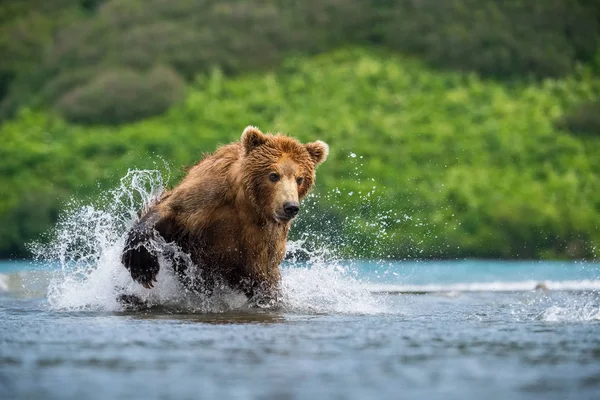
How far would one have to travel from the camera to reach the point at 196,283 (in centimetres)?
817

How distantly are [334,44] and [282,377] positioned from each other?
989 inches

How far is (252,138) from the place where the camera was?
25.9 ft

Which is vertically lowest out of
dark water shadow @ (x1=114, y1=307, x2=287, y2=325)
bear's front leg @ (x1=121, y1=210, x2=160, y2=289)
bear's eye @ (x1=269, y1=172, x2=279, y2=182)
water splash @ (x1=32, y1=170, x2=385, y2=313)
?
dark water shadow @ (x1=114, y1=307, x2=287, y2=325)

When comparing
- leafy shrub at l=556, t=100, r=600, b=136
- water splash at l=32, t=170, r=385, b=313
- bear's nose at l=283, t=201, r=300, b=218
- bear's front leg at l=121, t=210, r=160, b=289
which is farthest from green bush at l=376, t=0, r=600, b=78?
bear's nose at l=283, t=201, r=300, b=218

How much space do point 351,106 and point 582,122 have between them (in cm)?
562

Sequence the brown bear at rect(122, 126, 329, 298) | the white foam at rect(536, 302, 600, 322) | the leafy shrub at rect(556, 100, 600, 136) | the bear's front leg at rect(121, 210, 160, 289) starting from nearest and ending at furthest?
the white foam at rect(536, 302, 600, 322) → the brown bear at rect(122, 126, 329, 298) → the bear's front leg at rect(121, 210, 160, 289) → the leafy shrub at rect(556, 100, 600, 136)

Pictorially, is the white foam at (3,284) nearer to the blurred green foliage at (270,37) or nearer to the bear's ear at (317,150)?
the bear's ear at (317,150)

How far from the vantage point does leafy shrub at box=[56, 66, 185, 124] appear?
86.4 feet

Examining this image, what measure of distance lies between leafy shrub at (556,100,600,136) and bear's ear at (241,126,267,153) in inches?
775

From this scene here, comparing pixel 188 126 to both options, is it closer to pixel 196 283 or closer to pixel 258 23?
pixel 258 23

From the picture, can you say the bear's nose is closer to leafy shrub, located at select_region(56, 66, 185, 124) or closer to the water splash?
the water splash

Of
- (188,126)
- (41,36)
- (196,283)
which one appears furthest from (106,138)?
(196,283)

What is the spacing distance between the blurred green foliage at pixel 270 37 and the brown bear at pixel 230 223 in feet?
64.3

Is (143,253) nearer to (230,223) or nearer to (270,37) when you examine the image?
(230,223)
